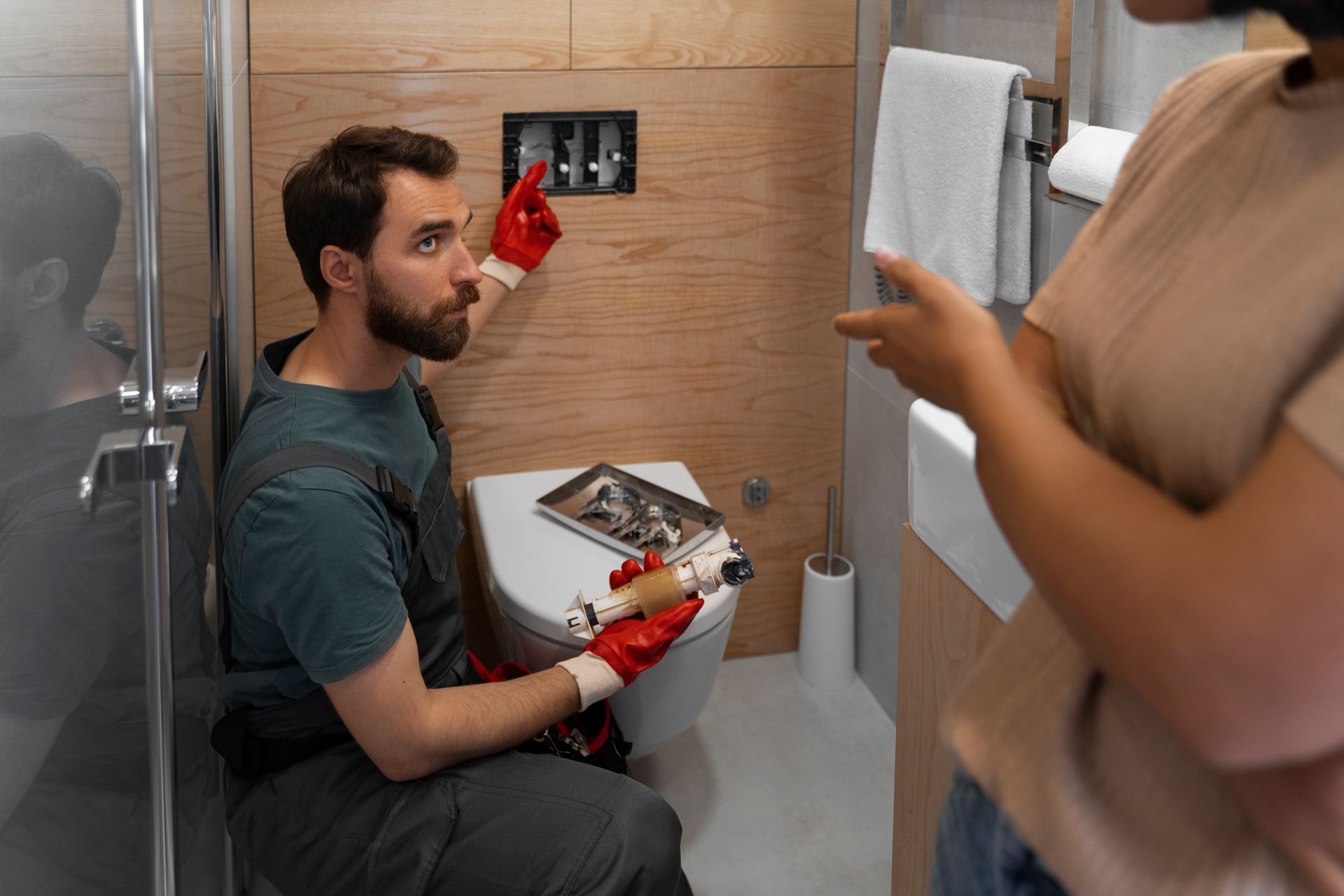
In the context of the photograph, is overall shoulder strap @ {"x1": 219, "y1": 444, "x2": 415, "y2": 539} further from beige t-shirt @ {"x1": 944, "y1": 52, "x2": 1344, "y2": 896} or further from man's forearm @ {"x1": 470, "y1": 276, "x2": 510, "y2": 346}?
beige t-shirt @ {"x1": 944, "y1": 52, "x2": 1344, "y2": 896}

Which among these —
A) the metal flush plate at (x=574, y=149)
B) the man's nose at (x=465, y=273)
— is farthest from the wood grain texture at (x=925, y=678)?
the metal flush plate at (x=574, y=149)

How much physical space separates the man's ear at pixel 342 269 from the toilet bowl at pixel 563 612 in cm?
49

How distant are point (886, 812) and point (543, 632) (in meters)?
0.67

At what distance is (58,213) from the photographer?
2.48 feet

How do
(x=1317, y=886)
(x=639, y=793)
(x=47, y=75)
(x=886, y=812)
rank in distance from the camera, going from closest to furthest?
1. (x=1317, y=886)
2. (x=47, y=75)
3. (x=639, y=793)
4. (x=886, y=812)

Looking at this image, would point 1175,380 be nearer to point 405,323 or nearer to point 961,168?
point 405,323

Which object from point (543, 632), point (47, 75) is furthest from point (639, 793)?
point (47, 75)

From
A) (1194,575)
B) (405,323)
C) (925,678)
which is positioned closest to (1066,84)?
(925,678)

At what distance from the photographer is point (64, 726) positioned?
2.58 ft

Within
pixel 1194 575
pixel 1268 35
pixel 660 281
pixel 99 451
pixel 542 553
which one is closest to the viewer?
pixel 1194 575

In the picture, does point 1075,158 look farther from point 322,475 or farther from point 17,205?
point 17,205

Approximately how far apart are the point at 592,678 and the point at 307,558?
40 centimetres

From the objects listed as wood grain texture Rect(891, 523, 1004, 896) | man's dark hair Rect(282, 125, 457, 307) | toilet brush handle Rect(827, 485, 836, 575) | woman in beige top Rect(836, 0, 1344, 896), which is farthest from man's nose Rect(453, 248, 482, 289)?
toilet brush handle Rect(827, 485, 836, 575)

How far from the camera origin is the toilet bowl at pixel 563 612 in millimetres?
1641
